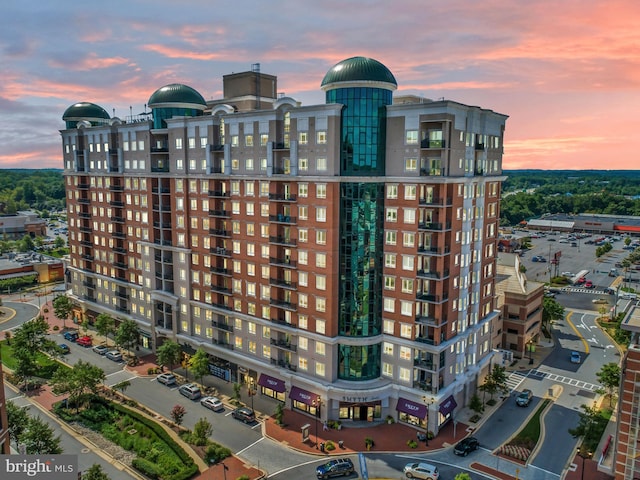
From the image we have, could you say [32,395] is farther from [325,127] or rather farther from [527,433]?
[527,433]

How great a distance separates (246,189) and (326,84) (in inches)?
785

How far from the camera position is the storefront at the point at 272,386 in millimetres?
68500

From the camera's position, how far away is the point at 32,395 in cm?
7238

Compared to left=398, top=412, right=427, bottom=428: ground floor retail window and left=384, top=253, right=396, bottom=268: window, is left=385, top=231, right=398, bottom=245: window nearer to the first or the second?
left=384, top=253, right=396, bottom=268: window

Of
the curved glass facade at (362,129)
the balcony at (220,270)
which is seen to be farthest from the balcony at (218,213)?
the curved glass facade at (362,129)

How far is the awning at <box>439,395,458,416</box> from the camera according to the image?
61.3 m

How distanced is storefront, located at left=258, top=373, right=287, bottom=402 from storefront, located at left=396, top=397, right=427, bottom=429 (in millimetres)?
16725

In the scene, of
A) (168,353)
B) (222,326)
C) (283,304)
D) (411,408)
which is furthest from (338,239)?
(168,353)

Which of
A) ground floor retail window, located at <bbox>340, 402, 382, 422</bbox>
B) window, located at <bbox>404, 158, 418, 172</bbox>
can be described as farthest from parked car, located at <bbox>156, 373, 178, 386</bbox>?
window, located at <bbox>404, 158, 418, 172</bbox>

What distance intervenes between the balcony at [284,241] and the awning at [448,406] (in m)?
29.1

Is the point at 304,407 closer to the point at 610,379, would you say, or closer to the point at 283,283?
the point at 283,283

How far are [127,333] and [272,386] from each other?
108 feet

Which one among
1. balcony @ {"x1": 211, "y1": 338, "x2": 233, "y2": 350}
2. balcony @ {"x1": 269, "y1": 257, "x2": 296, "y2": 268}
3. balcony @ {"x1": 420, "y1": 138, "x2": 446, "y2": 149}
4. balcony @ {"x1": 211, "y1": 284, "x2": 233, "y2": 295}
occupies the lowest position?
balcony @ {"x1": 211, "y1": 338, "x2": 233, "y2": 350}

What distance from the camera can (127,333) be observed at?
85.6 meters
